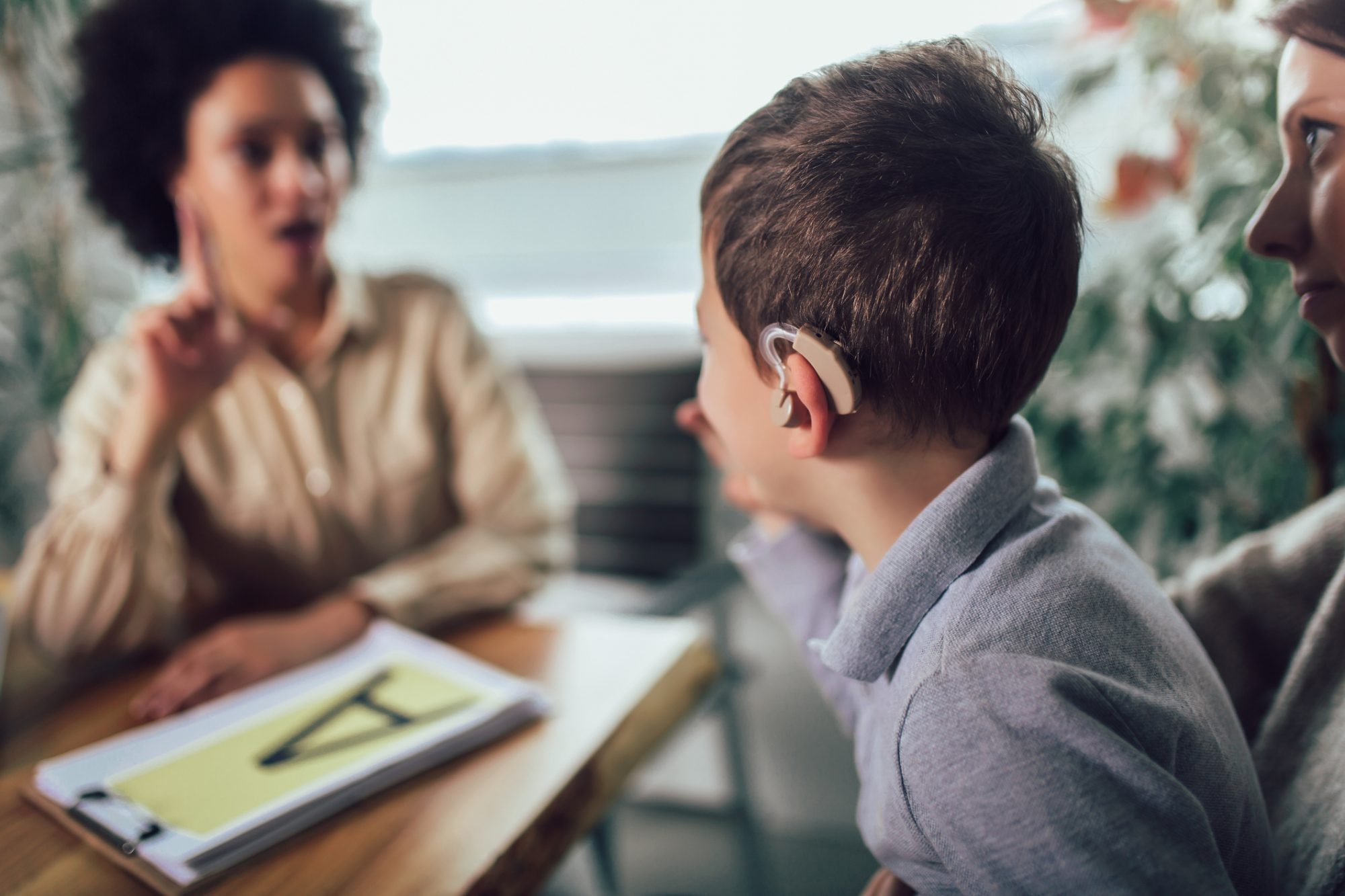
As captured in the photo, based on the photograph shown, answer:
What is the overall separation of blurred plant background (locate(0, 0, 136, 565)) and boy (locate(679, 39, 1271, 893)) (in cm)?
154

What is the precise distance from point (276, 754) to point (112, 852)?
0.43 feet

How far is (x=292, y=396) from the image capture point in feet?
4.16

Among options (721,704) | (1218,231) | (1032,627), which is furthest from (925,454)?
(1218,231)

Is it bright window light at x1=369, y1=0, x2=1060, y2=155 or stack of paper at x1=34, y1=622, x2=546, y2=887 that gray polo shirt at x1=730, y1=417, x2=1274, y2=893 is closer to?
stack of paper at x1=34, y1=622, x2=546, y2=887

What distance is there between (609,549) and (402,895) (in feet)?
4.48

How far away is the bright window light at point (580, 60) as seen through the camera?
1172 mm

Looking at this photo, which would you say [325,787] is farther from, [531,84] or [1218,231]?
[531,84]

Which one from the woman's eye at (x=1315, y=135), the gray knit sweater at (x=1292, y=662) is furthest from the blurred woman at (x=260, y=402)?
the woman's eye at (x=1315, y=135)

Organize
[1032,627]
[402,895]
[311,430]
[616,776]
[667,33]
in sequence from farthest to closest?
1. [667,33]
2. [311,430]
3. [616,776]
4. [402,895]
5. [1032,627]

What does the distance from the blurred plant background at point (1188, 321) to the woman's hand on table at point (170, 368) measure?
1107 mm

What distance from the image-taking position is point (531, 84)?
205cm

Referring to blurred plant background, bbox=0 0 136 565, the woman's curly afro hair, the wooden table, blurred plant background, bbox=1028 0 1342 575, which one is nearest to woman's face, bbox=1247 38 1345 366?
blurred plant background, bbox=1028 0 1342 575

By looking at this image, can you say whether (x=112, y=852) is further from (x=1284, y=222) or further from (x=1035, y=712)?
(x=1284, y=222)


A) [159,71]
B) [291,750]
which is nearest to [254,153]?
[159,71]
